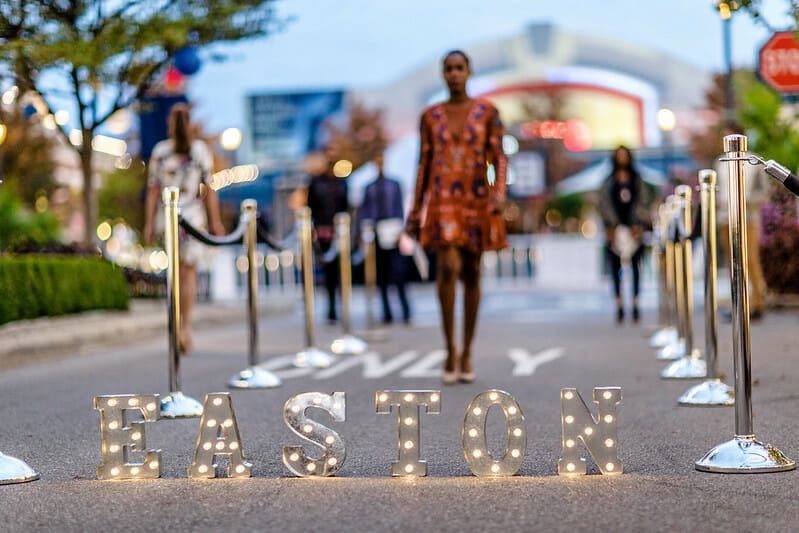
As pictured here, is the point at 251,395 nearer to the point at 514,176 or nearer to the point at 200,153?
the point at 200,153

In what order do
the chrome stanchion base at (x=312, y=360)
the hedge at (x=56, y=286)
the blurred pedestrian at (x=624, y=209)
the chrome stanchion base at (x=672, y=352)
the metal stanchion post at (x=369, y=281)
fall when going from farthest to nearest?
the blurred pedestrian at (x=624, y=209) < the metal stanchion post at (x=369, y=281) < the hedge at (x=56, y=286) < the chrome stanchion base at (x=312, y=360) < the chrome stanchion base at (x=672, y=352)

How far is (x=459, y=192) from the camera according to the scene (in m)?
7.66

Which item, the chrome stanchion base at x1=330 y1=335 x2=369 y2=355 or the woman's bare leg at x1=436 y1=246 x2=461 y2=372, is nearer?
the woman's bare leg at x1=436 y1=246 x2=461 y2=372

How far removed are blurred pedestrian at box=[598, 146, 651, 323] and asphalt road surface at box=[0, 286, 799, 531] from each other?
3042 mm

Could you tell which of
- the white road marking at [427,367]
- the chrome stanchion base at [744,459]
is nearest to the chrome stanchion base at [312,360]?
the white road marking at [427,367]

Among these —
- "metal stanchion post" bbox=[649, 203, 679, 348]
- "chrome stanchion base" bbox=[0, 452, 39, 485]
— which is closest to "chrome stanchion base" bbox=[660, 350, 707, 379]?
"metal stanchion post" bbox=[649, 203, 679, 348]

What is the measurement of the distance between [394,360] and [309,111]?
47.9 metres

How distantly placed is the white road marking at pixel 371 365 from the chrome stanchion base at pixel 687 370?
199 cm

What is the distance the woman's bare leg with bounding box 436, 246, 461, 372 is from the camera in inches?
303

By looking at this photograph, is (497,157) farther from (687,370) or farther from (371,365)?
(371,365)

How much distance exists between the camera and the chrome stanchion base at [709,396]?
6406 millimetres

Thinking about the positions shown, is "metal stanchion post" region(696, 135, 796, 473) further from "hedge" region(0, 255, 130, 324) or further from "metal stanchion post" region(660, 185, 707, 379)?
"hedge" region(0, 255, 130, 324)

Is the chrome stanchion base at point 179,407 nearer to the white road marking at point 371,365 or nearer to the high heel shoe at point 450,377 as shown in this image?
the high heel shoe at point 450,377

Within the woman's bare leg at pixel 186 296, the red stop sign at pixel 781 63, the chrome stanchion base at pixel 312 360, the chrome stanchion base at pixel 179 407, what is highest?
the red stop sign at pixel 781 63
